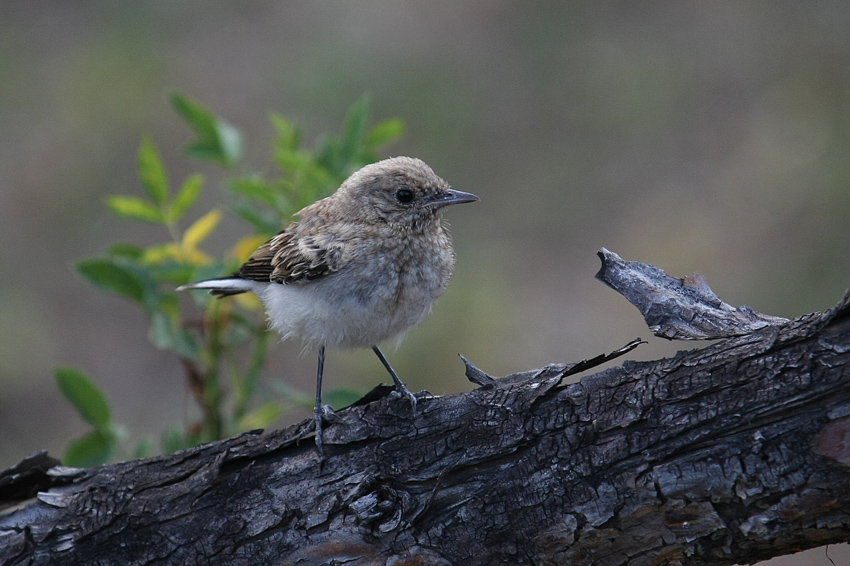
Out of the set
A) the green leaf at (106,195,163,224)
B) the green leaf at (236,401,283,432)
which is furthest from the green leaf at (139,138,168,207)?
the green leaf at (236,401,283,432)

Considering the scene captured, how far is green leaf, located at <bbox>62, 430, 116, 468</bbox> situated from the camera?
449 cm

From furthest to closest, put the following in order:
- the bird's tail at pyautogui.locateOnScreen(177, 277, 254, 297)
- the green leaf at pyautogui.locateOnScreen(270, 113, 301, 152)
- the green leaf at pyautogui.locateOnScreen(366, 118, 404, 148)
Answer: the green leaf at pyautogui.locateOnScreen(366, 118, 404, 148) < the green leaf at pyautogui.locateOnScreen(270, 113, 301, 152) < the bird's tail at pyautogui.locateOnScreen(177, 277, 254, 297)

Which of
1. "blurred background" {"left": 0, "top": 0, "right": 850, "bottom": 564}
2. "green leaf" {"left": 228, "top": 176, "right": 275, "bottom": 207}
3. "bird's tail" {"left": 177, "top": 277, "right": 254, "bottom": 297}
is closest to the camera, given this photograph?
"green leaf" {"left": 228, "top": 176, "right": 275, "bottom": 207}

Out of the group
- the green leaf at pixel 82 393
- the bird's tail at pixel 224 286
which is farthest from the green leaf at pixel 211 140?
the green leaf at pixel 82 393

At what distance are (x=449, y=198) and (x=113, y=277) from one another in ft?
6.39

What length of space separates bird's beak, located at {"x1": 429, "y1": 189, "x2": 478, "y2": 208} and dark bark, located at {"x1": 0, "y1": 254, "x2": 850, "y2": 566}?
4.50 ft

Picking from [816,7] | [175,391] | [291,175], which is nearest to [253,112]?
[175,391]

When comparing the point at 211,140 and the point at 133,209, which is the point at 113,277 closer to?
the point at 133,209

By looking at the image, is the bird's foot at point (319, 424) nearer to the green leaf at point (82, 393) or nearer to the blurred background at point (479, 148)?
the green leaf at point (82, 393)

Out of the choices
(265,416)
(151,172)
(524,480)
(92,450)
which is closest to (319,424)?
(265,416)

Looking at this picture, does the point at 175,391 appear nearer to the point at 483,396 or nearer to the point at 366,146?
the point at 366,146

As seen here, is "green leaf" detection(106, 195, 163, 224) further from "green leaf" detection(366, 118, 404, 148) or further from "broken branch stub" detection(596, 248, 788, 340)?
"broken branch stub" detection(596, 248, 788, 340)

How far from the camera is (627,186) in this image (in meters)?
9.41

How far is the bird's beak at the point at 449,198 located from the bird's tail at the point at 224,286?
119 cm
